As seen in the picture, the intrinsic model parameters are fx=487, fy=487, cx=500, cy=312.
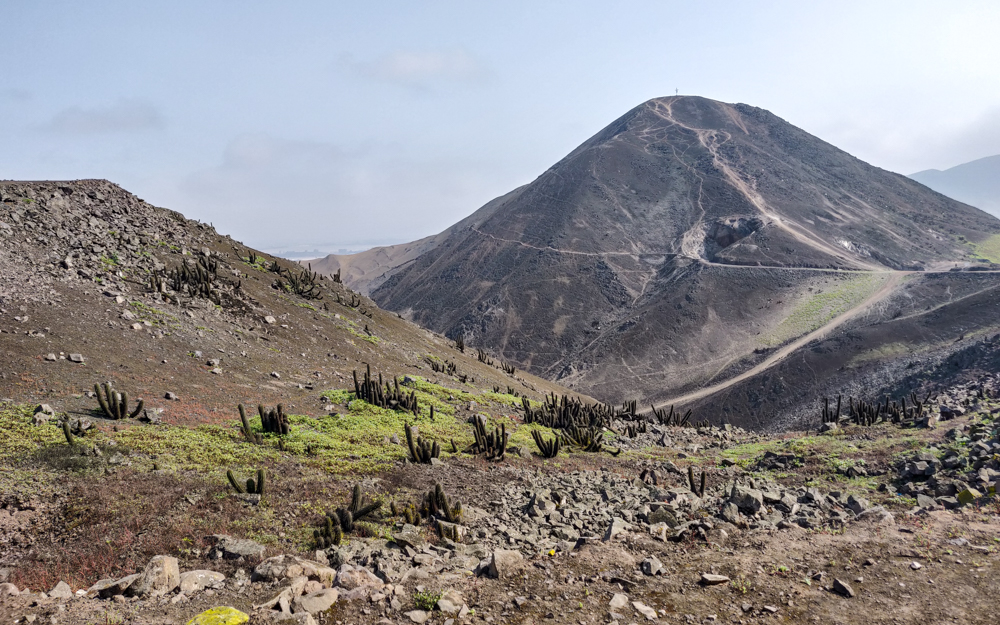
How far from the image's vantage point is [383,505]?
10.2 meters

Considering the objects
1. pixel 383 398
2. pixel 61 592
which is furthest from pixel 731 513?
pixel 383 398

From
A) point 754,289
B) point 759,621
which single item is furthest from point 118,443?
point 754,289

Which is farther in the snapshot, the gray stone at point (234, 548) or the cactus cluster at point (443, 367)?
the cactus cluster at point (443, 367)

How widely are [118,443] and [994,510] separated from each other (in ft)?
63.7

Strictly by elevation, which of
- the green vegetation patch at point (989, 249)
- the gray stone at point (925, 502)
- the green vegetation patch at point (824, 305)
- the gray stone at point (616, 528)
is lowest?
the gray stone at point (925, 502)

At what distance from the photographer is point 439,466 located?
1348 cm

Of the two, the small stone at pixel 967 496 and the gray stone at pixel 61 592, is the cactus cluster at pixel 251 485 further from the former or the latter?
the small stone at pixel 967 496

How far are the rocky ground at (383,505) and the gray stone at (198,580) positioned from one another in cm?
2

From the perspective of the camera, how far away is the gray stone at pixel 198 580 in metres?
6.30

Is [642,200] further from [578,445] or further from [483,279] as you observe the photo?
[578,445]

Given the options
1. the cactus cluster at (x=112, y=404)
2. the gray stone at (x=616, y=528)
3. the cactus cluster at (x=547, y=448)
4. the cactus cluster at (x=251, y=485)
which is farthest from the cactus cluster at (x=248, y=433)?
the gray stone at (x=616, y=528)

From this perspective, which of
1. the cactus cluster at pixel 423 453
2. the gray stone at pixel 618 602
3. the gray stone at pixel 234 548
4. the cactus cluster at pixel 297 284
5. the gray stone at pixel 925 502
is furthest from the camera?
the cactus cluster at pixel 297 284

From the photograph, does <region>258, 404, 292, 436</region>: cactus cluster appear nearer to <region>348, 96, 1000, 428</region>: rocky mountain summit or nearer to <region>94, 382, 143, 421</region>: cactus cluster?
<region>94, 382, 143, 421</region>: cactus cluster

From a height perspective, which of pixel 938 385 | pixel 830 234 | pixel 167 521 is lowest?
pixel 938 385
